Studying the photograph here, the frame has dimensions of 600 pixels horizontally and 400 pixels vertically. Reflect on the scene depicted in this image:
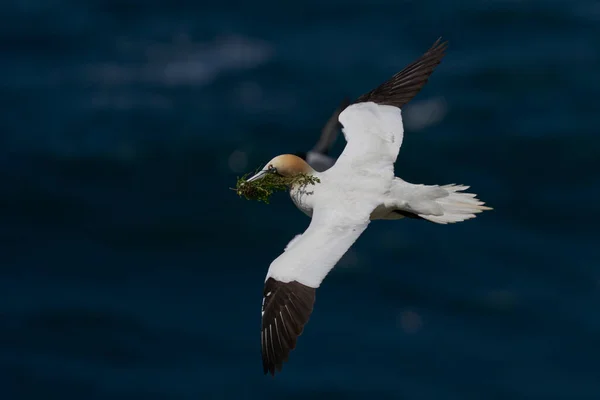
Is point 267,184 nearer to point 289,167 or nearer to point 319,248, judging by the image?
point 289,167

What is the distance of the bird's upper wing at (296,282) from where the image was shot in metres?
11.4

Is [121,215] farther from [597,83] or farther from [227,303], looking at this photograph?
[597,83]

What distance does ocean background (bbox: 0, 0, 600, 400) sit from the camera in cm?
3522

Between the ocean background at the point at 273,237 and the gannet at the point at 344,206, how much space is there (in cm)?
2148

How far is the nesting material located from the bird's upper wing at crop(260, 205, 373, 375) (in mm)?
933

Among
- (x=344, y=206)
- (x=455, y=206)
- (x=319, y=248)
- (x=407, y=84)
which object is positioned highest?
(x=407, y=84)

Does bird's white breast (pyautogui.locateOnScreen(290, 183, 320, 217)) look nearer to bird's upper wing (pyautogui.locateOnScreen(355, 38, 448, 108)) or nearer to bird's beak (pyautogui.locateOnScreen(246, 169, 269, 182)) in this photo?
bird's beak (pyautogui.locateOnScreen(246, 169, 269, 182))

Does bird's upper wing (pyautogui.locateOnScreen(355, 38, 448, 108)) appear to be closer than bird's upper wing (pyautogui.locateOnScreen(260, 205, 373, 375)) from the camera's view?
No

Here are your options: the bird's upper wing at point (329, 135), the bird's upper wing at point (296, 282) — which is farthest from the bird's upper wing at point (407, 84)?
the bird's upper wing at point (296, 282)

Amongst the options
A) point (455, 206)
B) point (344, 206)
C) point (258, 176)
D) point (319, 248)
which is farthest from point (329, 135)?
point (319, 248)

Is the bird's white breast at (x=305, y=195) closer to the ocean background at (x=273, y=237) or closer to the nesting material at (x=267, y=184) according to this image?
the nesting material at (x=267, y=184)

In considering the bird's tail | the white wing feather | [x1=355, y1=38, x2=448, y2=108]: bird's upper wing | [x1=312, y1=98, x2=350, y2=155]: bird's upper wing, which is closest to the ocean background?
[x1=312, y1=98, x2=350, y2=155]: bird's upper wing

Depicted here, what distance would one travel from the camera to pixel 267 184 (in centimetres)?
1287

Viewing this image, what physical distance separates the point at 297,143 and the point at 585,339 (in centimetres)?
1107
